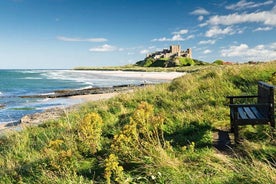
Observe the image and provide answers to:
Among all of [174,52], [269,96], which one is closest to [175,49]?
[174,52]

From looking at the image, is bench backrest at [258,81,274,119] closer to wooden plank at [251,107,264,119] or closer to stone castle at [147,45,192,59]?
wooden plank at [251,107,264,119]

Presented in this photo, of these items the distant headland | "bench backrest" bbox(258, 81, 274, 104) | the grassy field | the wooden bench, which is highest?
the distant headland

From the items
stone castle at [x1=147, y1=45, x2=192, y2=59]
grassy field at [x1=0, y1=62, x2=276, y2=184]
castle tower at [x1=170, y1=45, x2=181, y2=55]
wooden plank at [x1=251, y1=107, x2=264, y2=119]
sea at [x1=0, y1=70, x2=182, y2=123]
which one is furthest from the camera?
→ castle tower at [x1=170, y1=45, x2=181, y2=55]

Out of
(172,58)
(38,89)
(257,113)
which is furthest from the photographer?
(172,58)

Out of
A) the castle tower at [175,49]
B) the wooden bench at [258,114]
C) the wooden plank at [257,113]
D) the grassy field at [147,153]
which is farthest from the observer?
the castle tower at [175,49]

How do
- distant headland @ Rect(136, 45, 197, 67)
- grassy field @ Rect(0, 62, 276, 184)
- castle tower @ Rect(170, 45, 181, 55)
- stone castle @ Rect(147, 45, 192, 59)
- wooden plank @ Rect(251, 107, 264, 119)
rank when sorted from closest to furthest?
grassy field @ Rect(0, 62, 276, 184) < wooden plank @ Rect(251, 107, 264, 119) < distant headland @ Rect(136, 45, 197, 67) < stone castle @ Rect(147, 45, 192, 59) < castle tower @ Rect(170, 45, 181, 55)

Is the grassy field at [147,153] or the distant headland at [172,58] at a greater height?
the distant headland at [172,58]

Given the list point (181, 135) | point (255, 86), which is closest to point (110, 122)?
point (181, 135)

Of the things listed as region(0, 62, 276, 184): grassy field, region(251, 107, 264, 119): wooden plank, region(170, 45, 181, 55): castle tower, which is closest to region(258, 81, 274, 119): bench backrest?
region(251, 107, 264, 119): wooden plank

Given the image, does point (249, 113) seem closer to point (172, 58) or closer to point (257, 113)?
point (257, 113)

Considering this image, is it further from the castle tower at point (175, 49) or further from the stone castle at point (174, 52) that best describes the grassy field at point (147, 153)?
the castle tower at point (175, 49)

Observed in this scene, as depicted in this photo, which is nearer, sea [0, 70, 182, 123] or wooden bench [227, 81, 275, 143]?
wooden bench [227, 81, 275, 143]

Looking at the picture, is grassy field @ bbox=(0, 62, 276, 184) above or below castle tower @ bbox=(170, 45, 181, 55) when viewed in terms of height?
below

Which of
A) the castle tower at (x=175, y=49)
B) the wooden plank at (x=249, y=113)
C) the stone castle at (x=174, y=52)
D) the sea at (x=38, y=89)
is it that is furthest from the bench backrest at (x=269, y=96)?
the castle tower at (x=175, y=49)
